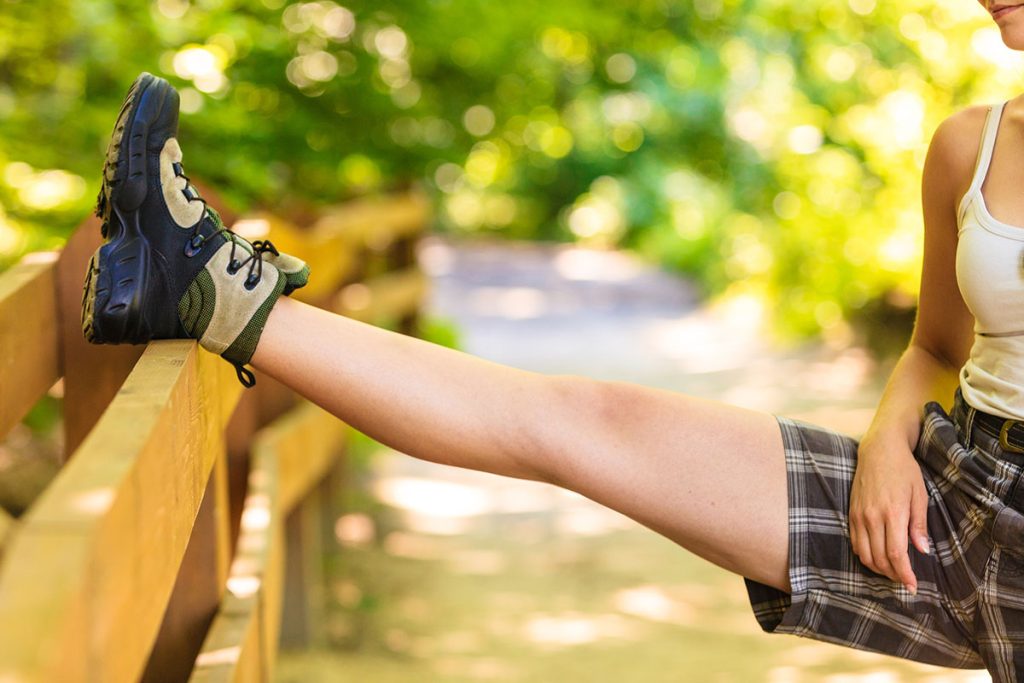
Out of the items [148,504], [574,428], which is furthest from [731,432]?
[148,504]

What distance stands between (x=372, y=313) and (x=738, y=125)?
896 cm

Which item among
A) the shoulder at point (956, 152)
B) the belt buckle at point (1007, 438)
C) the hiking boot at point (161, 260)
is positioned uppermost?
the shoulder at point (956, 152)

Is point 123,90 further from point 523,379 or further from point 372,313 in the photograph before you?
point 372,313

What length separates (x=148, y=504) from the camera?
995 mm

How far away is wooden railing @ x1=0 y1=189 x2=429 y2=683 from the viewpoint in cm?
75

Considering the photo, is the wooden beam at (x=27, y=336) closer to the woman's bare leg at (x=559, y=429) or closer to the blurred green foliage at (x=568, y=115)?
the woman's bare leg at (x=559, y=429)

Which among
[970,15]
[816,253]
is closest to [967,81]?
[970,15]

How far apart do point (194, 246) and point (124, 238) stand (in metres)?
0.09

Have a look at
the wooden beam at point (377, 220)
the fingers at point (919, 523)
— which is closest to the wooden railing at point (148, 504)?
the wooden beam at point (377, 220)

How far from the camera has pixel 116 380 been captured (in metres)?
1.65

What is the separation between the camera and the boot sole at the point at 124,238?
4.77ft

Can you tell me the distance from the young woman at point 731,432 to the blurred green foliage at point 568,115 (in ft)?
4.53

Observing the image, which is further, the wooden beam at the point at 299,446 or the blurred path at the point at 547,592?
the blurred path at the point at 547,592

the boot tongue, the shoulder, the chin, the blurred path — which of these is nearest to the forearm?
the shoulder
